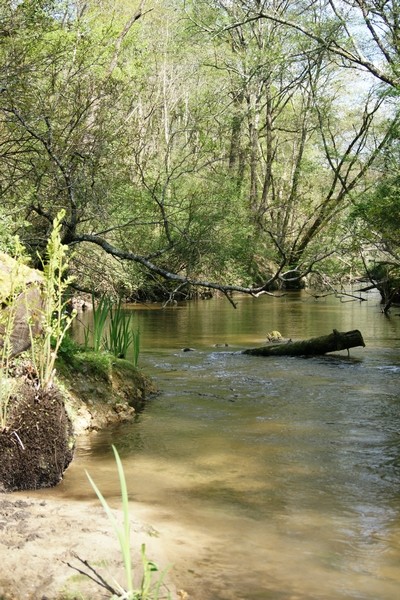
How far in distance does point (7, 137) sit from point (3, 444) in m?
5.58

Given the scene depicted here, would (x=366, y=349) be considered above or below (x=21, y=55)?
below

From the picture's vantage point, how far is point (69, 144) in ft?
28.9

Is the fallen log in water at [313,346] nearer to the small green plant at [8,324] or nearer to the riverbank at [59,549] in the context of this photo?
the small green plant at [8,324]

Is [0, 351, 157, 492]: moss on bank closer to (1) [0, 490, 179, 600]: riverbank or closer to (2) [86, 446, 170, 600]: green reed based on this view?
(1) [0, 490, 179, 600]: riverbank

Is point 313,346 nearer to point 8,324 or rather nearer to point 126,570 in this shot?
point 8,324

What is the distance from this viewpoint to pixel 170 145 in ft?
36.0

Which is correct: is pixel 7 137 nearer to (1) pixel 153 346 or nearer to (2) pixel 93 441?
(2) pixel 93 441

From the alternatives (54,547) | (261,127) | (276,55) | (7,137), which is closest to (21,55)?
(7,137)

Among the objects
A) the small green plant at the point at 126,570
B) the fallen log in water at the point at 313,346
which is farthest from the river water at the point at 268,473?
the fallen log in water at the point at 313,346

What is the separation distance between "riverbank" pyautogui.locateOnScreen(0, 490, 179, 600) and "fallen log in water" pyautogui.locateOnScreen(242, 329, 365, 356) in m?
8.18

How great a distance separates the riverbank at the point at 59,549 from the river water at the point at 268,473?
25 centimetres

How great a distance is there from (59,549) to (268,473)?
2.28m

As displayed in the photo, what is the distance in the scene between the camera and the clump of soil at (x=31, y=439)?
4426 mm

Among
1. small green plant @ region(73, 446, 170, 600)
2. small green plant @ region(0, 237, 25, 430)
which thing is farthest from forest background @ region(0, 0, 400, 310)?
small green plant @ region(73, 446, 170, 600)
